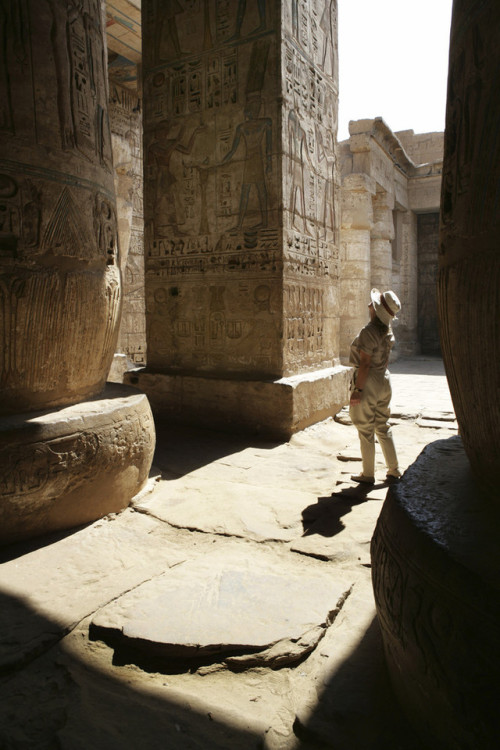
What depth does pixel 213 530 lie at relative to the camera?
2.66 m

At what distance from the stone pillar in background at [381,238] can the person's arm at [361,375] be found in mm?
8261

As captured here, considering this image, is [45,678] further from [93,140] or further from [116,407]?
[93,140]

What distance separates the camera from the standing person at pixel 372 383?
328cm

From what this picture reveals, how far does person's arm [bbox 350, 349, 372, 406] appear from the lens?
3299 millimetres

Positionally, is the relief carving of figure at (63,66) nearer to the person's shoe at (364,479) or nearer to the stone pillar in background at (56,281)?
the stone pillar in background at (56,281)

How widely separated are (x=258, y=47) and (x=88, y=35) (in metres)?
2.26

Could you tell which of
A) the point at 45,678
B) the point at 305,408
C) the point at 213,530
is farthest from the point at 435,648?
the point at 305,408

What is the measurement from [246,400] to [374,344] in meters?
1.66

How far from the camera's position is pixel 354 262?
10.3 meters

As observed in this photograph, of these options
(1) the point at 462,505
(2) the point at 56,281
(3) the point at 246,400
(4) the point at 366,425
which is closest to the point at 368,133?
(3) the point at 246,400

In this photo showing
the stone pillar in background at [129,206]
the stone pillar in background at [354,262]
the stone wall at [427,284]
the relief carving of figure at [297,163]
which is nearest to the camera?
the relief carving of figure at [297,163]

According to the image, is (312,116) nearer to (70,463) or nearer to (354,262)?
(70,463)

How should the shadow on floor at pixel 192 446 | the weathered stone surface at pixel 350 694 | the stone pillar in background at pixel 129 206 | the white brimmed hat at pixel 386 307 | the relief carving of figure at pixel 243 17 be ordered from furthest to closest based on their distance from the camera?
the stone pillar in background at pixel 129 206 → the relief carving of figure at pixel 243 17 → the shadow on floor at pixel 192 446 → the white brimmed hat at pixel 386 307 → the weathered stone surface at pixel 350 694

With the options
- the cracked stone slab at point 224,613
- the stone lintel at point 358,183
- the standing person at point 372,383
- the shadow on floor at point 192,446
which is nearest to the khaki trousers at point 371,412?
the standing person at point 372,383
